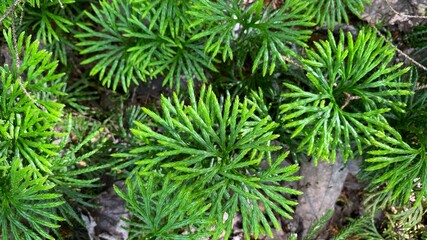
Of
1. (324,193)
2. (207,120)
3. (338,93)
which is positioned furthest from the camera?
(324,193)

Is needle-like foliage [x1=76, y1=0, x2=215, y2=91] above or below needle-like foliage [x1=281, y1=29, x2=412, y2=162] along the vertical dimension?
above

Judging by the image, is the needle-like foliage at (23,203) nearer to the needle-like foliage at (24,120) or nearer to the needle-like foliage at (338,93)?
the needle-like foliage at (24,120)

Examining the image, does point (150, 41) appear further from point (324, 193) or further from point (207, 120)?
point (324, 193)

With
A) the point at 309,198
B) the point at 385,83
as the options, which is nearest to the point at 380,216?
the point at 309,198

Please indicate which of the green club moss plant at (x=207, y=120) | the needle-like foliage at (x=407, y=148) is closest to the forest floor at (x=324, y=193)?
the green club moss plant at (x=207, y=120)

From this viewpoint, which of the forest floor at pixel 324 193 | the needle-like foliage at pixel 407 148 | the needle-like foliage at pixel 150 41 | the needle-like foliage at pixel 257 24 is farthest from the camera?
the forest floor at pixel 324 193

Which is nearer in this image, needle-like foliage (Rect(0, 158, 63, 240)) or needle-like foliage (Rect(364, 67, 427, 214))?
needle-like foliage (Rect(0, 158, 63, 240))

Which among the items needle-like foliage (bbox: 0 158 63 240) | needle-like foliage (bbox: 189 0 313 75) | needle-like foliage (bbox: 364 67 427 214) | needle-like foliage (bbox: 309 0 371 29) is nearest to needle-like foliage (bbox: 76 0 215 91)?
needle-like foliage (bbox: 189 0 313 75)

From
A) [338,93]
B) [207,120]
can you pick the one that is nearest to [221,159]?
[207,120]

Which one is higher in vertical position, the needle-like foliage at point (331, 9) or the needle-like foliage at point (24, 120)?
the needle-like foliage at point (331, 9)

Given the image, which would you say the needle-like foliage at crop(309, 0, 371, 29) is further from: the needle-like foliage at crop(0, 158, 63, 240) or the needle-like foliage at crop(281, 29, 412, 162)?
the needle-like foliage at crop(0, 158, 63, 240)

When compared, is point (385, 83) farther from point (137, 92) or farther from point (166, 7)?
point (137, 92)

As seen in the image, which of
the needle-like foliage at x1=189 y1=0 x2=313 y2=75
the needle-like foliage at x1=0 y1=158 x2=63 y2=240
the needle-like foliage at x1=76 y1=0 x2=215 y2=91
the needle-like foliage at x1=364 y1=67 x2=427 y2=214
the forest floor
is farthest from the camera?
the forest floor
